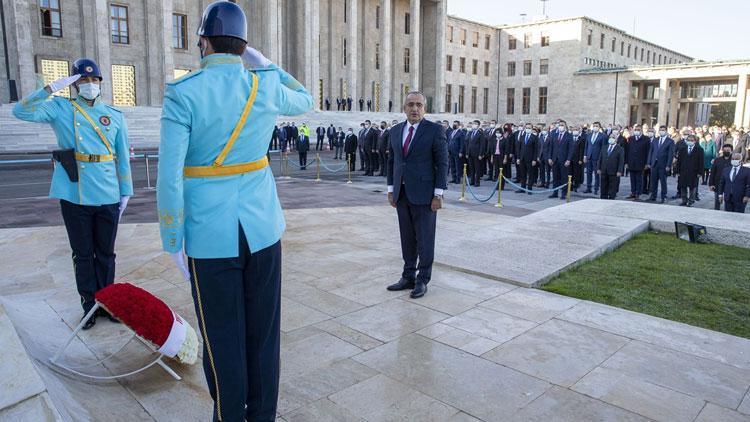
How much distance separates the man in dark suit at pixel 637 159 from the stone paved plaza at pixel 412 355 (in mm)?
10295

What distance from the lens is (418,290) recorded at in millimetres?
5359

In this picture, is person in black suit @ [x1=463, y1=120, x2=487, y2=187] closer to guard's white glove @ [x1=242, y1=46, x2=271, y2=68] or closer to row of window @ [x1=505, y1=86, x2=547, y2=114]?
guard's white glove @ [x1=242, y1=46, x2=271, y2=68]

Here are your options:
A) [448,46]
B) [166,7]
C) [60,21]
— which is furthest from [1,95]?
[448,46]

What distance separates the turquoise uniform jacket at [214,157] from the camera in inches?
91.9

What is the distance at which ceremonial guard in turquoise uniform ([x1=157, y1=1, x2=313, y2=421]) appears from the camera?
237 centimetres

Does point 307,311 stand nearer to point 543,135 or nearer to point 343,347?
point 343,347

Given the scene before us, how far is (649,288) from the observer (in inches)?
232

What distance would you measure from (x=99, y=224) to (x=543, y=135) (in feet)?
50.6

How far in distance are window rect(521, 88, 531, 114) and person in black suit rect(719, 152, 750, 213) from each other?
51.4m

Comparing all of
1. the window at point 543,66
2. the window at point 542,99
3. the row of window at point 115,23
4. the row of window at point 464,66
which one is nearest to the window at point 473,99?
the row of window at point 464,66

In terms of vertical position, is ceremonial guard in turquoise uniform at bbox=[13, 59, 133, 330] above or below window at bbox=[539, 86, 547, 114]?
below

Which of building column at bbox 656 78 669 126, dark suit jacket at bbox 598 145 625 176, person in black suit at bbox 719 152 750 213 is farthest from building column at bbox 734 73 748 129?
person in black suit at bbox 719 152 750 213

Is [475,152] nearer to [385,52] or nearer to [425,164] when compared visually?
[425,164]

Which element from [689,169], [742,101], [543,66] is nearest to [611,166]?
[689,169]
